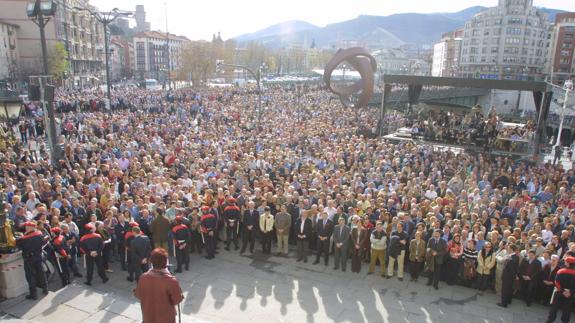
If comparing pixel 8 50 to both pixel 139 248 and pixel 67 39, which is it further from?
pixel 139 248

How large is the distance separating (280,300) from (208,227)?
2.74 m

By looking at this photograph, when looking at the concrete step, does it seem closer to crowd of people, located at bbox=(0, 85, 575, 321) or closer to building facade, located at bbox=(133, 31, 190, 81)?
crowd of people, located at bbox=(0, 85, 575, 321)

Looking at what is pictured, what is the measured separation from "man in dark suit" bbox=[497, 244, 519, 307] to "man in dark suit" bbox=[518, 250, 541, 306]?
0.40ft

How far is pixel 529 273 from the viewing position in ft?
27.2

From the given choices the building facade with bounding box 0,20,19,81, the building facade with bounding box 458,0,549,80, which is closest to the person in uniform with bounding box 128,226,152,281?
the building facade with bounding box 0,20,19,81

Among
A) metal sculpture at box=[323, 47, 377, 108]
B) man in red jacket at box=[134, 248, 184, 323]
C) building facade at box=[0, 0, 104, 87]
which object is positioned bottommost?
man in red jacket at box=[134, 248, 184, 323]

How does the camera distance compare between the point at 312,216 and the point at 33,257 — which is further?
the point at 312,216

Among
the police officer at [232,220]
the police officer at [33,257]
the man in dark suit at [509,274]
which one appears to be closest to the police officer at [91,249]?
the police officer at [33,257]

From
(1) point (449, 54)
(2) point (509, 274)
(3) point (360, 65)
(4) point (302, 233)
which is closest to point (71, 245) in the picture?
(4) point (302, 233)

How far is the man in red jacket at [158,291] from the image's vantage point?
15.3 ft

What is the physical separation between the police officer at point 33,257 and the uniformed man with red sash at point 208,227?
3.47 meters

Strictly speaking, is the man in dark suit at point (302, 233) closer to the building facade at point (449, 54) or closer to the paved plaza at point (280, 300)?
the paved plaza at point (280, 300)

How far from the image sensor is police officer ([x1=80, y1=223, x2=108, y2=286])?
8266mm

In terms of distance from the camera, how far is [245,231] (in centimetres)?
1065
